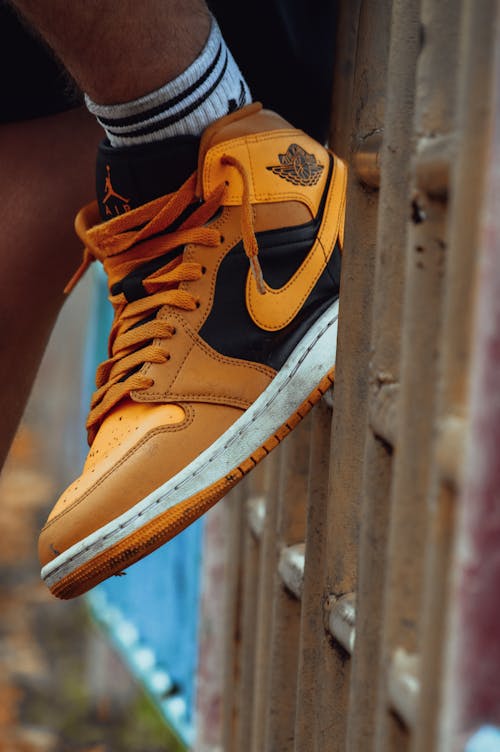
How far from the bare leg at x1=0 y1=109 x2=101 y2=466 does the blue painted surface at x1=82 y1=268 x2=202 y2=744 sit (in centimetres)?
124

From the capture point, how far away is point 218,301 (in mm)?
1100

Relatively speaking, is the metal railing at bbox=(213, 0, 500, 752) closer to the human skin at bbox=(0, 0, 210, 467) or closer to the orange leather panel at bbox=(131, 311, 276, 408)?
the orange leather panel at bbox=(131, 311, 276, 408)

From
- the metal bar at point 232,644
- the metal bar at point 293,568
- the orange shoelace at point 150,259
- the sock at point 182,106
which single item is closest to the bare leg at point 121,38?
the sock at point 182,106

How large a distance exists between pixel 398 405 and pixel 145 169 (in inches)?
18.4

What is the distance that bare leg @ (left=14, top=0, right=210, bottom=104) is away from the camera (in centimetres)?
98

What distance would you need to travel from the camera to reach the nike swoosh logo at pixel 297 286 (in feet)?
3.57

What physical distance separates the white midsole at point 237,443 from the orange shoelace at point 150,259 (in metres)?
0.09

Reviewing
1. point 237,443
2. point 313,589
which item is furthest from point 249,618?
point 237,443

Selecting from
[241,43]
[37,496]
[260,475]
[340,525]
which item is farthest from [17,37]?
[37,496]

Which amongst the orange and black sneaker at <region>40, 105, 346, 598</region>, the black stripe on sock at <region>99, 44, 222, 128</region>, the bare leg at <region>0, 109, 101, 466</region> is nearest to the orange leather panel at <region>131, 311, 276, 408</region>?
the orange and black sneaker at <region>40, 105, 346, 598</region>

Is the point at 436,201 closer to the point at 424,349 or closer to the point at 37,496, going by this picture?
the point at 424,349

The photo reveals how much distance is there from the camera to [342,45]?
4.19ft

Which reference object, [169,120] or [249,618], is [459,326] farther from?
[249,618]

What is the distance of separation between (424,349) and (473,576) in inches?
7.6
